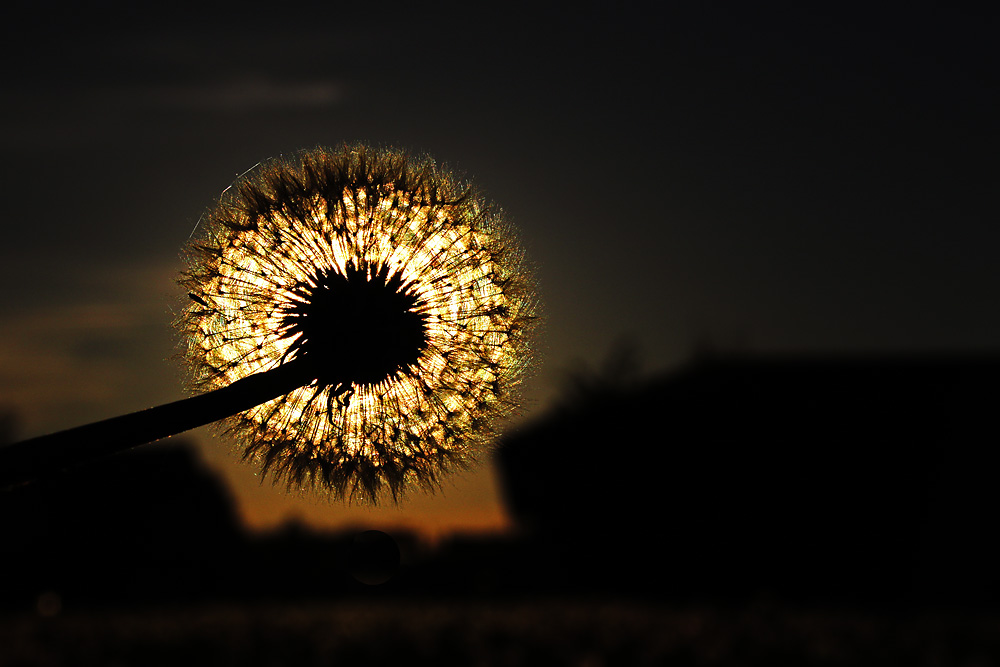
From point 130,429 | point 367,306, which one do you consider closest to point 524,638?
point 367,306

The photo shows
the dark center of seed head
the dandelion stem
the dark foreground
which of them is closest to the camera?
the dandelion stem

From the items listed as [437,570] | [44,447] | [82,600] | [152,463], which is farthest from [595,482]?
[44,447]

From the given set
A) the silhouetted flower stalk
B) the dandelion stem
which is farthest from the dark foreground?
the dandelion stem

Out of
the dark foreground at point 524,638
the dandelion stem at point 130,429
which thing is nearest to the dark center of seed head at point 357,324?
the dandelion stem at point 130,429

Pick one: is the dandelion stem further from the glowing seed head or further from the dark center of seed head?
the glowing seed head

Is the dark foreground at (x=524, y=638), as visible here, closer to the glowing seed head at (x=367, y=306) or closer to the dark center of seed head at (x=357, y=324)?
the glowing seed head at (x=367, y=306)

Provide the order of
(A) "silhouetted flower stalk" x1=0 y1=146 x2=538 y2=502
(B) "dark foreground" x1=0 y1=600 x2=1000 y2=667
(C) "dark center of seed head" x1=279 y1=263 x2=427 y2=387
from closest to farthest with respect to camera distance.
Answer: (C) "dark center of seed head" x1=279 y1=263 x2=427 y2=387 < (A) "silhouetted flower stalk" x1=0 y1=146 x2=538 y2=502 < (B) "dark foreground" x1=0 y1=600 x2=1000 y2=667
